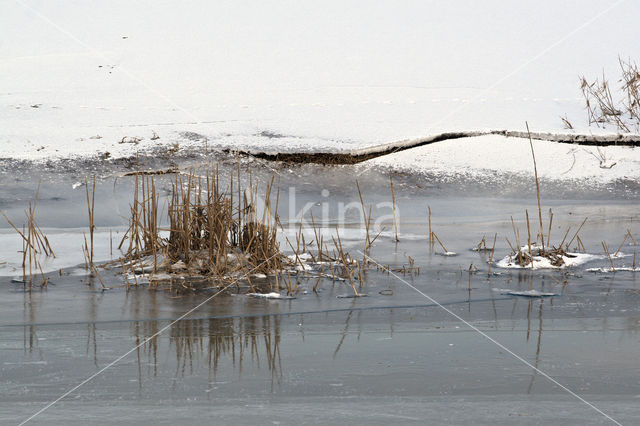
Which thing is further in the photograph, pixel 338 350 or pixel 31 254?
pixel 31 254

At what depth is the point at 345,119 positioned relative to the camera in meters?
8.23

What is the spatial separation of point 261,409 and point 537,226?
4.19 m

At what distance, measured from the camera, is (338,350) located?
8.74ft

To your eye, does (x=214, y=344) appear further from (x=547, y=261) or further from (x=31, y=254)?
(x=547, y=261)

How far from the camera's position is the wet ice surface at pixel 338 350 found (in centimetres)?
208

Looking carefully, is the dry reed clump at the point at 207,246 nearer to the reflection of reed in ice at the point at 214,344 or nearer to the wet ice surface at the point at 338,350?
the wet ice surface at the point at 338,350

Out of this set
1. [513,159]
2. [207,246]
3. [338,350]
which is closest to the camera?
[338,350]

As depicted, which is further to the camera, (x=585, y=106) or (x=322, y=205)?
(x=585, y=106)

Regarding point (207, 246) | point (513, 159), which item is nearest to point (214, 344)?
point (207, 246)

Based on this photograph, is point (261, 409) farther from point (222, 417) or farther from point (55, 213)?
point (55, 213)

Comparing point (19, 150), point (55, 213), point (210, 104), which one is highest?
point (210, 104)

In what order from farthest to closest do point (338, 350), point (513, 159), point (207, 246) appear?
point (513, 159)
point (207, 246)
point (338, 350)

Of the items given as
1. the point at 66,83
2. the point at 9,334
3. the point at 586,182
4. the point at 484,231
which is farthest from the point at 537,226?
the point at 66,83

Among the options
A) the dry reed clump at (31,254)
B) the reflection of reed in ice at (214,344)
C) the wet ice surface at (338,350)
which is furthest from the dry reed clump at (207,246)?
the reflection of reed in ice at (214,344)
